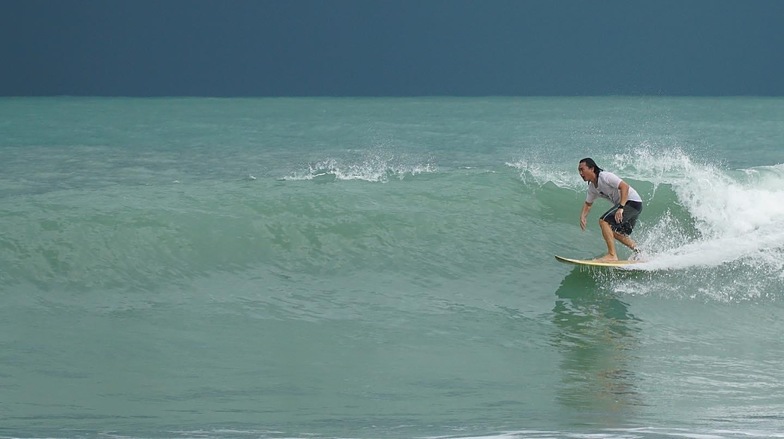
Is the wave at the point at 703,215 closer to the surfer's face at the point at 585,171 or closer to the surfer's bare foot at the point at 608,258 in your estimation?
the surfer's bare foot at the point at 608,258

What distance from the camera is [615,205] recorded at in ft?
29.2

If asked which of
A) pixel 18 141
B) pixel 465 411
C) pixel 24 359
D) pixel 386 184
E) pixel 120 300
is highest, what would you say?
pixel 18 141

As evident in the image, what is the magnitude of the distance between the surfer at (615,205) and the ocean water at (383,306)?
1.06 feet

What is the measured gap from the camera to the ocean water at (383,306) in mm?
5520

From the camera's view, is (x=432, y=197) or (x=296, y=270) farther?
(x=432, y=197)

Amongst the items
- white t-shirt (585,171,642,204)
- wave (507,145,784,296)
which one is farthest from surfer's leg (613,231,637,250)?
white t-shirt (585,171,642,204)

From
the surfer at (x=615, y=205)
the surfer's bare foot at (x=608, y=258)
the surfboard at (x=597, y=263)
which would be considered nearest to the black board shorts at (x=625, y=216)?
the surfer at (x=615, y=205)

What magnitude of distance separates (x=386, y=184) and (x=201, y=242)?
295 centimetres

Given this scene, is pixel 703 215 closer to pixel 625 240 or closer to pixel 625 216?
pixel 625 240

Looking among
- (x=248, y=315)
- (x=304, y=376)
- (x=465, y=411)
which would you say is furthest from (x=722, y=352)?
(x=248, y=315)

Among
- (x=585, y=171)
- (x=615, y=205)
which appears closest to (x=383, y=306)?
(x=585, y=171)

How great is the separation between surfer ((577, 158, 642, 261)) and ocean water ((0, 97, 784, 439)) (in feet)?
1.06

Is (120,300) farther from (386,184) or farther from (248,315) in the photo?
(386,184)

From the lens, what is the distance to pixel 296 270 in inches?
352
